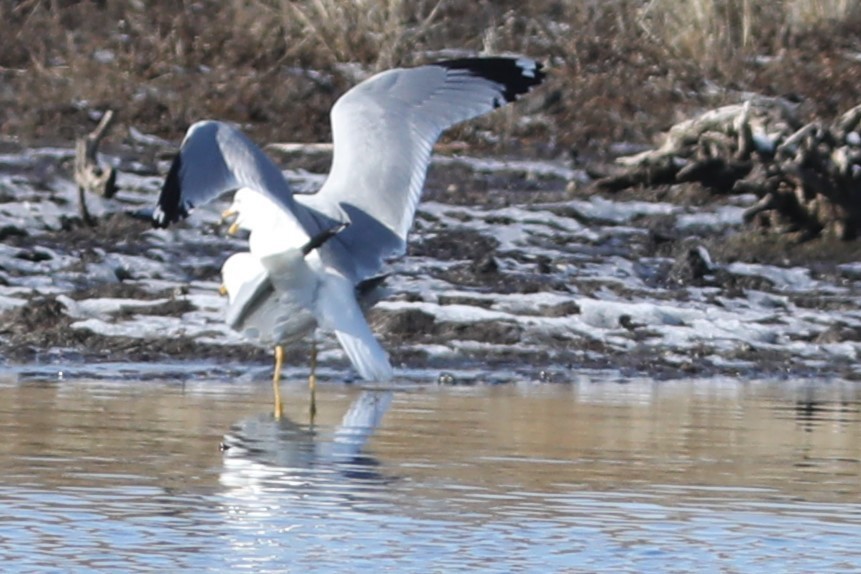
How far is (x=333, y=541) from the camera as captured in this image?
591 cm

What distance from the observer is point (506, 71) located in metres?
10.5

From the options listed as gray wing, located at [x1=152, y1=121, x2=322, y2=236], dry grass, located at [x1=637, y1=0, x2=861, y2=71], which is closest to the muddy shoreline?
gray wing, located at [x1=152, y1=121, x2=322, y2=236]

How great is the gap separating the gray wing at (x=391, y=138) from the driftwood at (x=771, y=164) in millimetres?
3237

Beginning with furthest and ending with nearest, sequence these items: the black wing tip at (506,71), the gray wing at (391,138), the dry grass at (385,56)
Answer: the dry grass at (385,56) < the black wing tip at (506,71) < the gray wing at (391,138)

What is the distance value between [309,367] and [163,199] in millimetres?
2374

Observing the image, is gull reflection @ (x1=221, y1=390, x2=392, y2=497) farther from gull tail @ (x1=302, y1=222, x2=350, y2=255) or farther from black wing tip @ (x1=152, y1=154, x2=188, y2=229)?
black wing tip @ (x1=152, y1=154, x2=188, y2=229)

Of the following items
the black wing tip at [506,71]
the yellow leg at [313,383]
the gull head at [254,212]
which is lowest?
the yellow leg at [313,383]

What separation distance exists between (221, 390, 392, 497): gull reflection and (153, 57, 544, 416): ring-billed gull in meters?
0.35

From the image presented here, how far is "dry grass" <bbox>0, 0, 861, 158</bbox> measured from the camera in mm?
15391

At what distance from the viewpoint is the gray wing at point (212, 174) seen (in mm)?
8586

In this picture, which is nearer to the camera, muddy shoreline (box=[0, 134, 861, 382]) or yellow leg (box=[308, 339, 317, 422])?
yellow leg (box=[308, 339, 317, 422])

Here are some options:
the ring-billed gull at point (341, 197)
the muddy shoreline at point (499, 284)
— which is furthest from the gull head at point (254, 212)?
the muddy shoreline at point (499, 284)

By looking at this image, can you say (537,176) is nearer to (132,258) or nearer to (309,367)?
(132,258)

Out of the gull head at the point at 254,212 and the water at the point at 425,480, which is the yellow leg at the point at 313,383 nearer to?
the water at the point at 425,480
